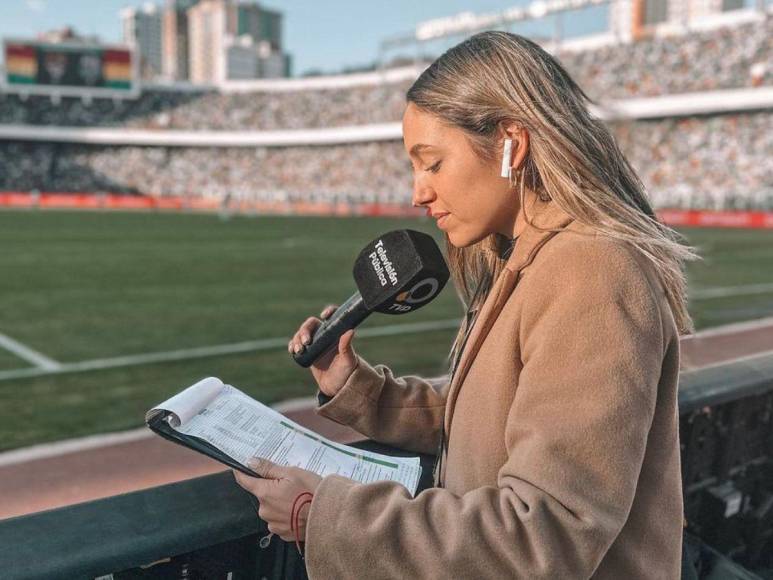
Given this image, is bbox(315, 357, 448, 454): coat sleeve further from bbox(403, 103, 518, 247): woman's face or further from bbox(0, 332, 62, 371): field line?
bbox(0, 332, 62, 371): field line

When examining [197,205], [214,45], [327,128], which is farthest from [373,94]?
[214,45]

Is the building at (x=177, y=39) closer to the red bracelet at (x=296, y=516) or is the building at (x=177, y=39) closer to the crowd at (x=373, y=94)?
the crowd at (x=373, y=94)

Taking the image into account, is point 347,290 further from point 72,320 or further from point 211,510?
point 211,510

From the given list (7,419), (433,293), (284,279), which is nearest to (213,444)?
(433,293)

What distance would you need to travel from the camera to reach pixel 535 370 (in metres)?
1.35

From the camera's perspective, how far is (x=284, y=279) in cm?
1333

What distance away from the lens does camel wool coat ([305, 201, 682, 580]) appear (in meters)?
1.29

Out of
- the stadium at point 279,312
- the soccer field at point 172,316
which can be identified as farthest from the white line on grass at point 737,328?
the soccer field at point 172,316

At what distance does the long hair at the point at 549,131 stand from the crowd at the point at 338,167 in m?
33.2

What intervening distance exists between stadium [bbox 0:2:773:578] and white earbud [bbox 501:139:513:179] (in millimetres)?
421

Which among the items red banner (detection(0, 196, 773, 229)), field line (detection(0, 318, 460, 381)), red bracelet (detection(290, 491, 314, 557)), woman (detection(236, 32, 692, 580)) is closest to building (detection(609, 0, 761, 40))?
red banner (detection(0, 196, 773, 229))

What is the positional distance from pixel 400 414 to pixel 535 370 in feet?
2.65

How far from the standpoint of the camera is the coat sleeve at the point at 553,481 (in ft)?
4.22

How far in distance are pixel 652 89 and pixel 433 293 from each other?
140ft
